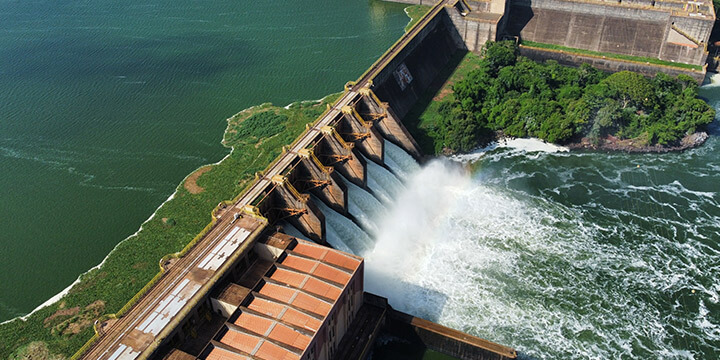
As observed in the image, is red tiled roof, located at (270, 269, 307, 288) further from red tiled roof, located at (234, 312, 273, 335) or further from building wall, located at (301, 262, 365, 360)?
red tiled roof, located at (234, 312, 273, 335)

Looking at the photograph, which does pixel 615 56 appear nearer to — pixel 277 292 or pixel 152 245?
pixel 277 292

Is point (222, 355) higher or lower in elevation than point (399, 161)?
higher

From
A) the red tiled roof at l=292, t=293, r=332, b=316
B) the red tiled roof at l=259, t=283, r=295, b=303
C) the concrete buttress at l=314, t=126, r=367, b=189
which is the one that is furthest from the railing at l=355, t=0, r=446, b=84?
the red tiled roof at l=292, t=293, r=332, b=316

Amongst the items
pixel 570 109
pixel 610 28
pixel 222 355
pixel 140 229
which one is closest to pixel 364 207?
pixel 140 229

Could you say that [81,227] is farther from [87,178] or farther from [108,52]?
[108,52]

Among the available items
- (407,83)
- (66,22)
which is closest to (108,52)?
(66,22)
